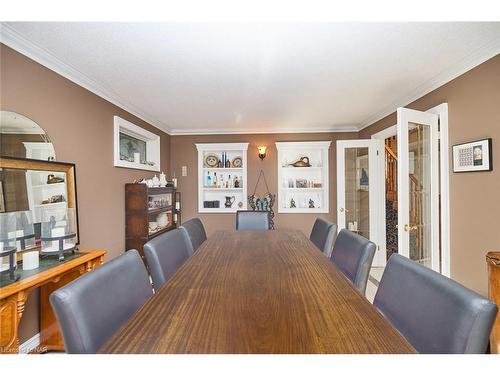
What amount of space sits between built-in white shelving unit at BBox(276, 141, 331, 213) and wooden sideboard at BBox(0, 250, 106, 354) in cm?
325

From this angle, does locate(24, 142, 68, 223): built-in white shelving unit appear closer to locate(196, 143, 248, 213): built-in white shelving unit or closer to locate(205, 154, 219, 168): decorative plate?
locate(196, 143, 248, 213): built-in white shelving unit

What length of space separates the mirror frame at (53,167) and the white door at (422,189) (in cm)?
310

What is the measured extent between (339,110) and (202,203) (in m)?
2.85

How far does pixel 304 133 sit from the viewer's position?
4.49 m

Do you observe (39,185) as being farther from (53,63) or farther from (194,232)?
(194,232)

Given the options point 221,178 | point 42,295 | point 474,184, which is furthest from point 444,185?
point 42,295

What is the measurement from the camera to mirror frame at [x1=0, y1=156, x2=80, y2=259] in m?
1.65

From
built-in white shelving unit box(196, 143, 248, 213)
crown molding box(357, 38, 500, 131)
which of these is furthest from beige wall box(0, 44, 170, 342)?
crown molding box(357, 38, 500, 131)

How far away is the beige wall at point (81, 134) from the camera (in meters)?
1.77

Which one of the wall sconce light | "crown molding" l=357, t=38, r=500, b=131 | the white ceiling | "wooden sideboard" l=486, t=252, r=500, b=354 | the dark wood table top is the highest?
the white ceiling

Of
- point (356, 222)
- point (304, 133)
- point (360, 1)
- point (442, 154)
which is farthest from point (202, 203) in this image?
point (360, 1)

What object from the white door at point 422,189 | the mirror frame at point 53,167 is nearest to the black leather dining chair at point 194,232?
the mirror frame at point 53,167

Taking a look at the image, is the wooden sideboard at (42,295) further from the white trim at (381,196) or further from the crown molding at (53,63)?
the white trim at (381,196)
